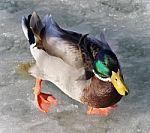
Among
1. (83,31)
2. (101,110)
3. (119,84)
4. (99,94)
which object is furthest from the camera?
(83,31)

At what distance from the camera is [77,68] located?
388 centimetres

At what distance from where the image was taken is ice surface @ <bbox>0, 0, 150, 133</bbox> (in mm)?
3955

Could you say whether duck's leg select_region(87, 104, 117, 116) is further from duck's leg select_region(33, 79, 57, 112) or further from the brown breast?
duck's leg select_region(33, 79, 57, 112)

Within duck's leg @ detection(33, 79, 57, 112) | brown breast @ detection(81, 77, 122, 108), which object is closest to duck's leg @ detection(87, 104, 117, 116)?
brown breast @ detection(81, 77, 122, 108)

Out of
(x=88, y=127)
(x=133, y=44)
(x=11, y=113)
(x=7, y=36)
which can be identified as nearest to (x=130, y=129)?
(x=88, y=127)

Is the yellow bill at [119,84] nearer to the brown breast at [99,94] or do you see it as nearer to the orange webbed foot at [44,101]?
the brown breast at [99,94]

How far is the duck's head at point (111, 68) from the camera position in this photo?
11.6 feet

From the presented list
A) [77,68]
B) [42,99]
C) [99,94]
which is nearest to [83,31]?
[42,99]

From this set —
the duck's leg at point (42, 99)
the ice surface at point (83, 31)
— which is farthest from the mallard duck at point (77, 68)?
the ice surface at point (83, 31)

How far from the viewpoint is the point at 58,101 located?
13.8 feet

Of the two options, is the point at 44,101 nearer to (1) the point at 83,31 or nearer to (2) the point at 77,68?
(2) the point at 77,68

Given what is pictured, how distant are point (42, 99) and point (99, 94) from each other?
546 millimetres

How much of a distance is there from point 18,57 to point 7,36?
0.38 meters

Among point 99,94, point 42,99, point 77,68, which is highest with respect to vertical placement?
point 77,68
